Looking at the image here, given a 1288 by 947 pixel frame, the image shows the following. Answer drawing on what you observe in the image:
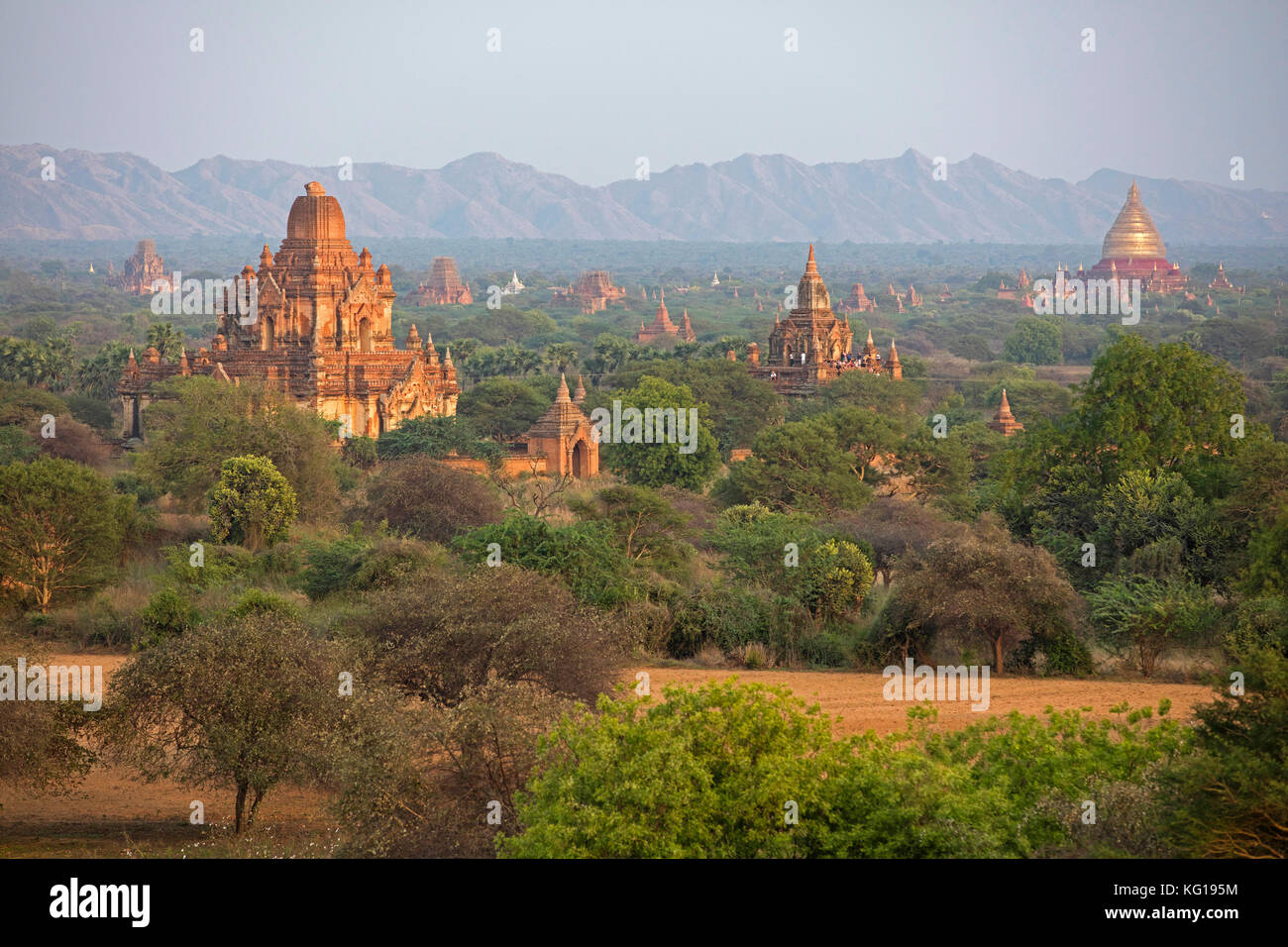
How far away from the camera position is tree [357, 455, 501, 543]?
33469mm

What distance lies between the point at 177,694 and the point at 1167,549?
52.8 ft

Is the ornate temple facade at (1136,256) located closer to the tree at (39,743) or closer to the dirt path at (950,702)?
the dirt path at (950,702)

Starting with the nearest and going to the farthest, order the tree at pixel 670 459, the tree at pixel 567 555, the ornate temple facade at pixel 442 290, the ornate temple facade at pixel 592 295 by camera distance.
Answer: the tree at pixel 567 555
the tree at pixel 670 459
the ornate temple facade at pixel 442 290
the ornate temple facade at pixel 592 295

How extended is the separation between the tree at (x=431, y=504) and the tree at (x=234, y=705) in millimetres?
13561

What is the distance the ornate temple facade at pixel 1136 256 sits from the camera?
7028 inches

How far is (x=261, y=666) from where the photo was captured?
61.5ft

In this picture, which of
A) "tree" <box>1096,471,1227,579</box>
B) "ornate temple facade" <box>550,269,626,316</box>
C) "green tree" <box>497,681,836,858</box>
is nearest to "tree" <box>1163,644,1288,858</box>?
"green tree" <box>497,681,836,858</box>

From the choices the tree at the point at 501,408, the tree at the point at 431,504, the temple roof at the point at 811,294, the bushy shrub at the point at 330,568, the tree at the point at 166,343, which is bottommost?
the bushy shrub at the point at 330,568

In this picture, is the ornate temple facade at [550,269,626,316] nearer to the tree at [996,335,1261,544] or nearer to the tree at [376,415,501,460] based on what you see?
the tree at [376,415,501,460]

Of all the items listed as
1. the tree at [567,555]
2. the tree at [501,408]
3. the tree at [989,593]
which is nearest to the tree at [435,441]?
the tree at [501,408]

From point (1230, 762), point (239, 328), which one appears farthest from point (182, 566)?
point (239, 328)

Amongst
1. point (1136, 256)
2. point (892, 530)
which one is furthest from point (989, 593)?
point (1136, 256)

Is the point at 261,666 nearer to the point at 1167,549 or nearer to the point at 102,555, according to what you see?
the point at 102,555

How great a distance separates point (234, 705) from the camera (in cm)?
1841
